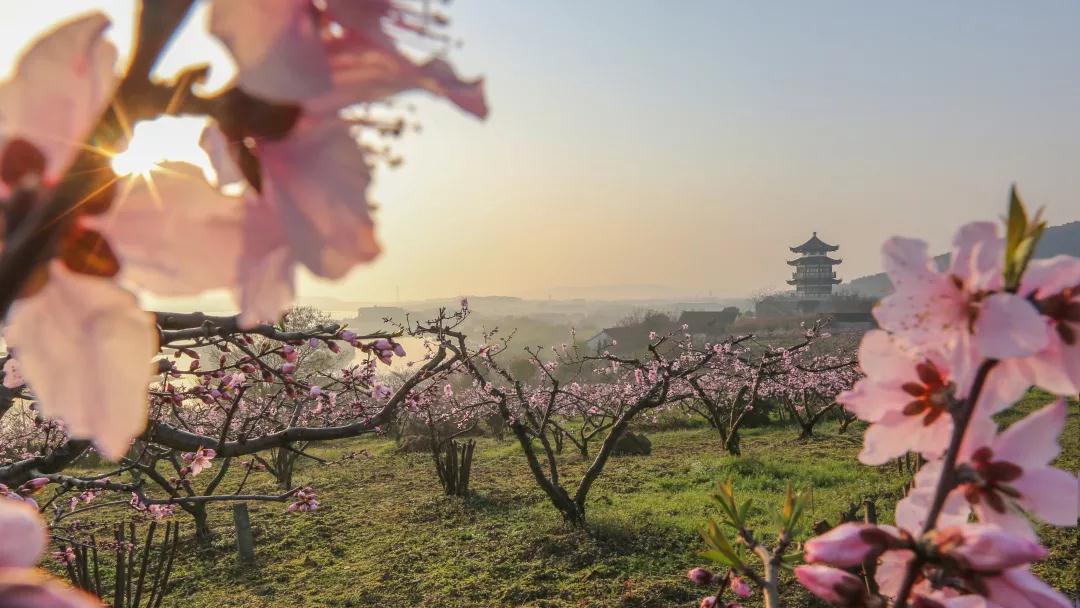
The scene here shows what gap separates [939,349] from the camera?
1.94 ft

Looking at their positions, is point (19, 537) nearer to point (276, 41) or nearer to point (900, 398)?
point (276, 41)

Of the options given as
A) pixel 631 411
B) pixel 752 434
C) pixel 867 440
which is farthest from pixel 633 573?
pixel 752 434

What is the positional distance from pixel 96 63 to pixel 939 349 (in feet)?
2.19

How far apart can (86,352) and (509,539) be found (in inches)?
236

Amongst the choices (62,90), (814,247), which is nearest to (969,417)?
(62,90)

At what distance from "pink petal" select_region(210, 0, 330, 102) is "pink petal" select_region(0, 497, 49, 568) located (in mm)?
200

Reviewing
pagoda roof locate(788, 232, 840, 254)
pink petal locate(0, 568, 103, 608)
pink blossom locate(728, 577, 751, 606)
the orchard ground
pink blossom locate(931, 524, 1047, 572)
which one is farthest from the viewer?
pagoda roof locate(788, 232, 840, 254)

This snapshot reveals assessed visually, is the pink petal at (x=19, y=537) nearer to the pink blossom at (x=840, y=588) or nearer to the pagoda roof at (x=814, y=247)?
the pink blossom at (x=840, y=588)

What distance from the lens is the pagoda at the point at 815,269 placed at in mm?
48156

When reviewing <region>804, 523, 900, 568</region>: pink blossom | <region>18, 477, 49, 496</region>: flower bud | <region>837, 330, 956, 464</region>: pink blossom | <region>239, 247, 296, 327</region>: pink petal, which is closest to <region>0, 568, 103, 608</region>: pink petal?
<region>239, 247, 296, 327</region>: pink petal

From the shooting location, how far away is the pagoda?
4816 cm

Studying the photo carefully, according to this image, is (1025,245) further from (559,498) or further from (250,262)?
(559,498)

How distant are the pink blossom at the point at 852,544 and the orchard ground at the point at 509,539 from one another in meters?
4.11

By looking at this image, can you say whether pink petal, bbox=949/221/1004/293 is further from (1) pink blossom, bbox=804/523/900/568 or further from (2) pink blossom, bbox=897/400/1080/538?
(1) pink blossom, bbox=804/523/900/568
